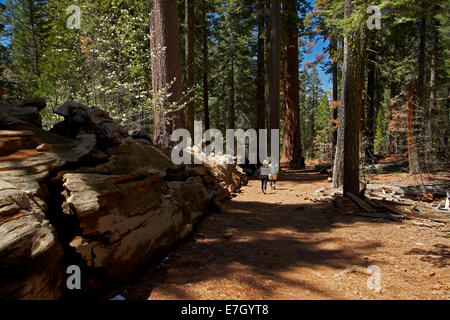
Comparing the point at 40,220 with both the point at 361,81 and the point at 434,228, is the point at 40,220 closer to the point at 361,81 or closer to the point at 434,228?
the point at 434,228

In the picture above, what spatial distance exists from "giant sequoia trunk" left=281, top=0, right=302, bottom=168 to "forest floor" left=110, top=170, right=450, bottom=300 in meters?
12.0

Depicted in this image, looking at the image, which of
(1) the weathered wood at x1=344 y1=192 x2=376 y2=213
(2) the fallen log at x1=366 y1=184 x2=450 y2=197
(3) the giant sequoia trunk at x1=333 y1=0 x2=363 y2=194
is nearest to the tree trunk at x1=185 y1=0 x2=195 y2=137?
(3) the giant sequoia trunk at x1=333 y1=0 x2=363 y2=194

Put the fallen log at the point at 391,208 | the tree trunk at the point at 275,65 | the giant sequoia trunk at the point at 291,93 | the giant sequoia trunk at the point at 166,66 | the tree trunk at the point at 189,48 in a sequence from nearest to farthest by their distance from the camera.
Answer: the fallen log at the point at 391,208, the giant sequoia trunk at the point at 166,66, the tree trunk at the point at 189,48, the tree trunk at the point at 275,65, the giant sequoia trunk at the point at 291,93

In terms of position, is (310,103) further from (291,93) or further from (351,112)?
(351,112)

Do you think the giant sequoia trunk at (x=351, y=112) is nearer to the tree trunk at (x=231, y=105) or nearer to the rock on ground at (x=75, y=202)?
the rock on ground at (x=75, y=202)

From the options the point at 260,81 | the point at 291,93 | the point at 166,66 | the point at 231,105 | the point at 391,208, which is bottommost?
the point at 391,208

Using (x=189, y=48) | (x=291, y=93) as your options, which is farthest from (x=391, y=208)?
(x=189, y=48)

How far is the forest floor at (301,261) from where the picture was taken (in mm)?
3293

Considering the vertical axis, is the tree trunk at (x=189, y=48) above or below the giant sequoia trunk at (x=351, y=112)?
above

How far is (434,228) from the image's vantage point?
19.4ft

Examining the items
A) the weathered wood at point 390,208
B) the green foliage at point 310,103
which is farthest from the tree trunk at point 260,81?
the green foliage at point 310,103

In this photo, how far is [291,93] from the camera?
1802 cm

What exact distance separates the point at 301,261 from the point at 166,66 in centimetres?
685

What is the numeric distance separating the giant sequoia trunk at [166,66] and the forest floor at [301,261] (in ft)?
10.9
